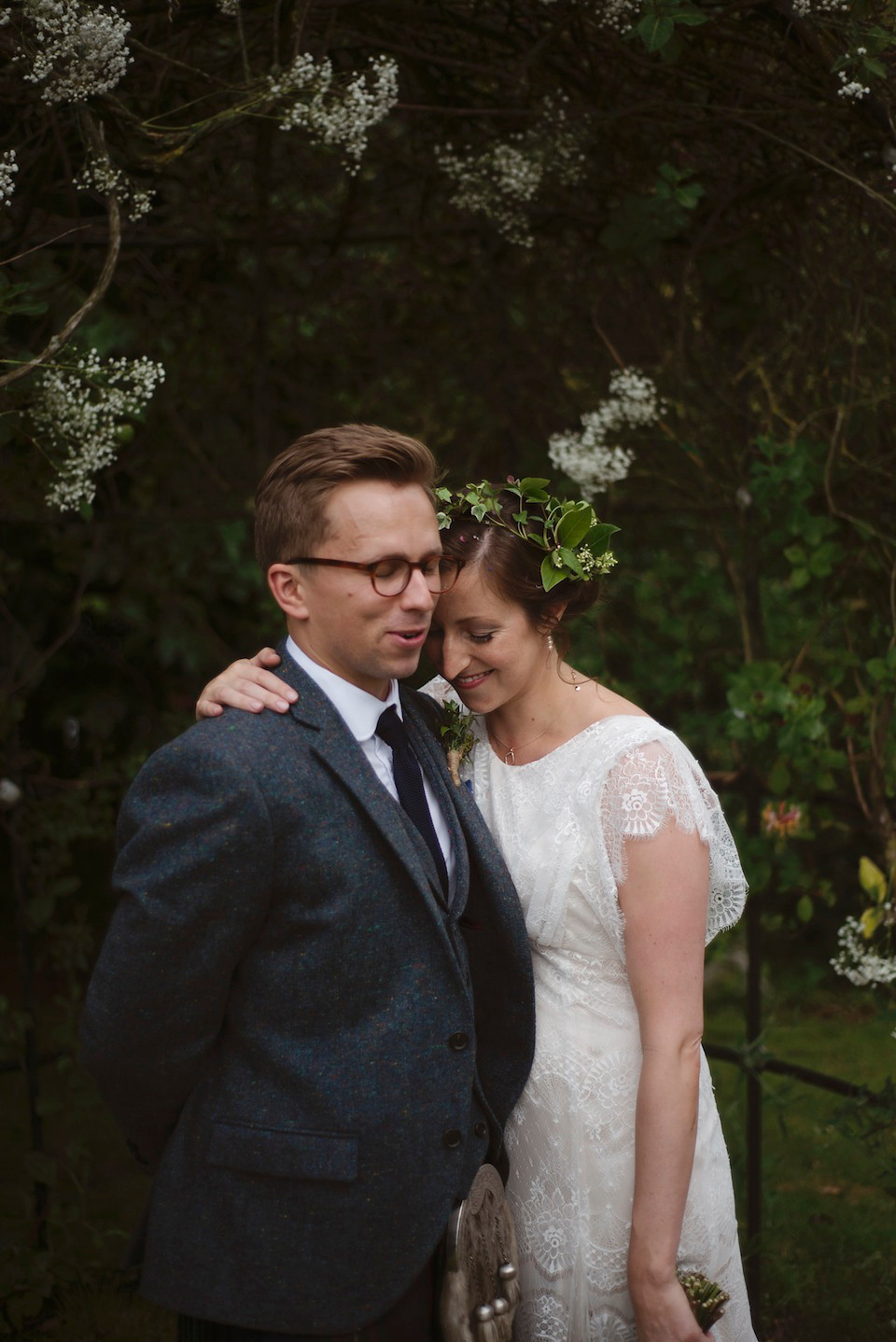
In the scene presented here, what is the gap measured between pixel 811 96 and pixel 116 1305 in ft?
11.0

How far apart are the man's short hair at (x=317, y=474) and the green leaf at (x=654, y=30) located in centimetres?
97

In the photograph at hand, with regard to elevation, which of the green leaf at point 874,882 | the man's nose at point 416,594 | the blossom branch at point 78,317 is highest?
the blossom branch at point 78,317

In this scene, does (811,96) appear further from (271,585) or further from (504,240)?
(271,585)

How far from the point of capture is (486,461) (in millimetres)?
3533

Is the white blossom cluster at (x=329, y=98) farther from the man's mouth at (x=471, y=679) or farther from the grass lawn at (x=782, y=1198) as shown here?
the grass lawn at (x=782, y=1198)

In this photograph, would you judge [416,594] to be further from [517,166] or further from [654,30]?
[517,166]

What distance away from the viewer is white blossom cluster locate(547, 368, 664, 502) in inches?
120

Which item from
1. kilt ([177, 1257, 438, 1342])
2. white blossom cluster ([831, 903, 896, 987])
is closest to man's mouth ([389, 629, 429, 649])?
kilt ([177, 1257, 438, 1342])

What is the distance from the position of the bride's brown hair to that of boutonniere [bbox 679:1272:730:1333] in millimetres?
1128

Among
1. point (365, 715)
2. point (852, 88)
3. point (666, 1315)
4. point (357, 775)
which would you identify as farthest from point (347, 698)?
point (852, 88)

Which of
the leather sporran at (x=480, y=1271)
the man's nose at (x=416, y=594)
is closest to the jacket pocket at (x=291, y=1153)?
the leather sporran at (x=480, y=1271)

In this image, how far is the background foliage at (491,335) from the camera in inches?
98.2

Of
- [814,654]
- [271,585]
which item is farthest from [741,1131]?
[271,585]

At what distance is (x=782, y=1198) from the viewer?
140 inches
